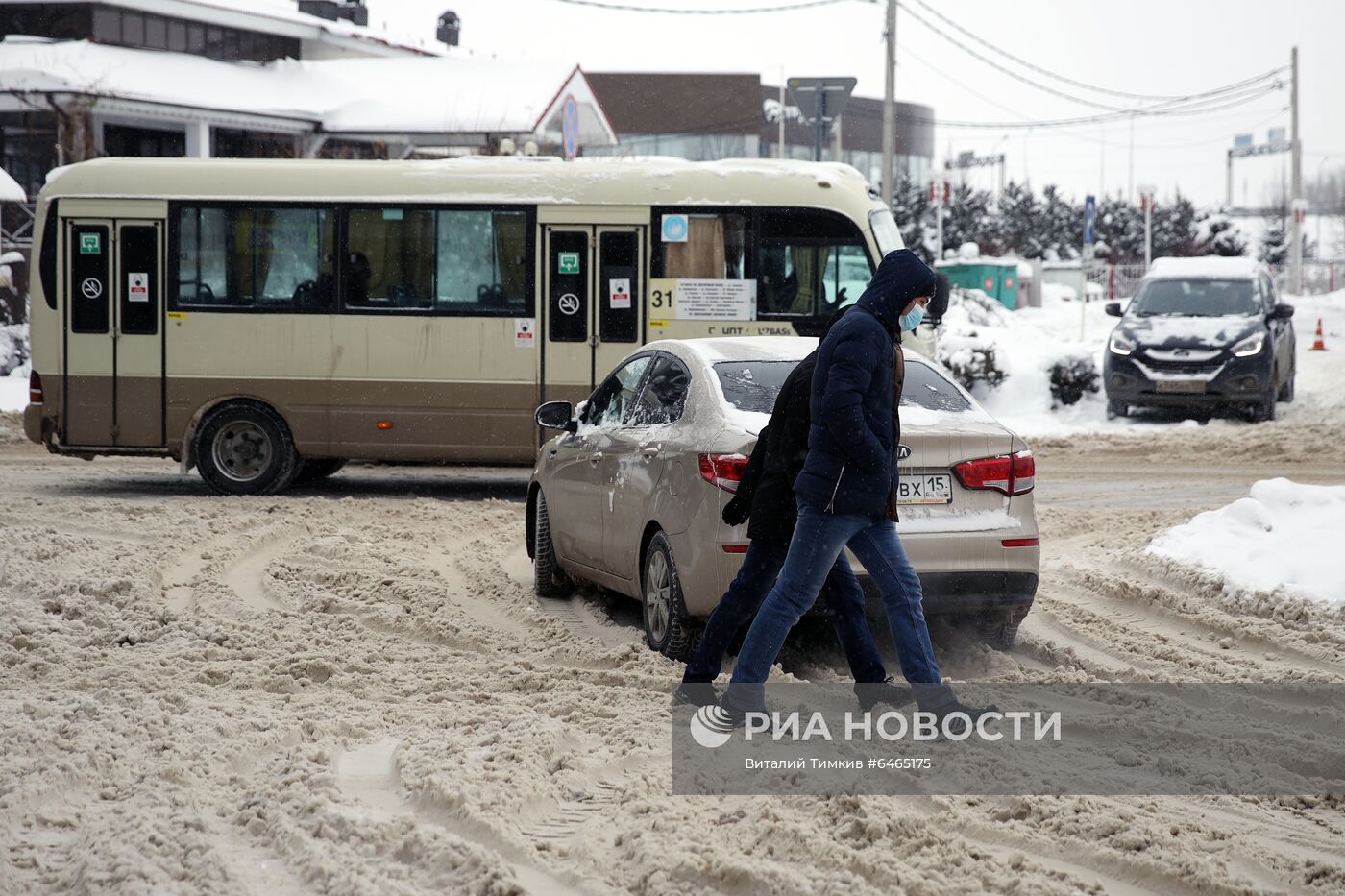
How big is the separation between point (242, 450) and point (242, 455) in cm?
5

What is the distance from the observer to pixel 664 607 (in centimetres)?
764

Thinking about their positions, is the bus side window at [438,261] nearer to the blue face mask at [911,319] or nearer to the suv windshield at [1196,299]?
the blue face mask at [911,319]

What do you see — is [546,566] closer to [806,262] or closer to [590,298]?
[590,298]

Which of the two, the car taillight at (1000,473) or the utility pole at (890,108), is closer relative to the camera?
the car taillight at (1000,473)

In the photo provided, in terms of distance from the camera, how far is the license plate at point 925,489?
708cm

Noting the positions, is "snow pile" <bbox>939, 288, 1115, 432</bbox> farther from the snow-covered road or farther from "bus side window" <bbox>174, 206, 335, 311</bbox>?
"bus side window" <bbox>174, 206, 335, 311</bbox>

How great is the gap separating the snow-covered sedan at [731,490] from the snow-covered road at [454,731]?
1.15ft

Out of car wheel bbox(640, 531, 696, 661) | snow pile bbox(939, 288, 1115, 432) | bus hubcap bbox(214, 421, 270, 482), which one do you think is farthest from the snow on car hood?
car wheel bbox(640, 531, 696, 661)

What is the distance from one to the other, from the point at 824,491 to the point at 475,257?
353 inches

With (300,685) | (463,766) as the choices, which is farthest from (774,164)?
(463,766)

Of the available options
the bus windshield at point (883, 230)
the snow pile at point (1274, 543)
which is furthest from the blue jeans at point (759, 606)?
the bus windshield at point (883, 230)

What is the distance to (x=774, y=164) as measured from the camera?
1446 centimetres

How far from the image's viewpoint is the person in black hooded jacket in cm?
576
